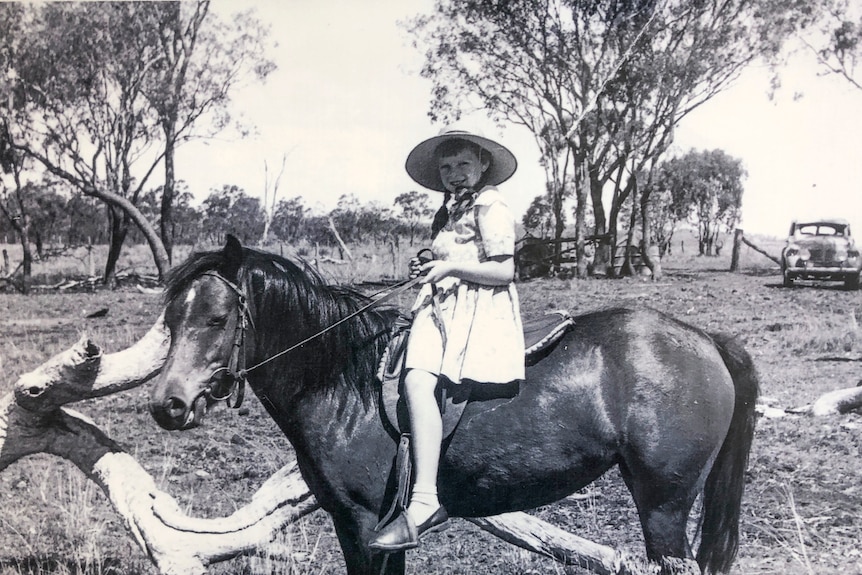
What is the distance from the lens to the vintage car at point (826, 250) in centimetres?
429

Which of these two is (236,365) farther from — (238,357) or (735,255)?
(735,255)

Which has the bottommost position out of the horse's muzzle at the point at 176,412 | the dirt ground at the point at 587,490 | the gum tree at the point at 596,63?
the dirt ground at the point at 587,490

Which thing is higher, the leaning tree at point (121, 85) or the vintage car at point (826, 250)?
the leaning tree at point (121, 85)

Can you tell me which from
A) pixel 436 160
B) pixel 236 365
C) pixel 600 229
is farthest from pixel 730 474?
pixel 600 229

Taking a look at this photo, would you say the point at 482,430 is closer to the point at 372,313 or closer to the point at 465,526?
the point at 372,313

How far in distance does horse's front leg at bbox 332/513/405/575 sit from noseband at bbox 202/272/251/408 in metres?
0.74

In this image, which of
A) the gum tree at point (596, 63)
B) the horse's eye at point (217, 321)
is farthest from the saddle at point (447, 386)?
the gum tree at point (596, 63)

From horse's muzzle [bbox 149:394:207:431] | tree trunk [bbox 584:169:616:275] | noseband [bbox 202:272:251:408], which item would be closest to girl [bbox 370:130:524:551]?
noseband [bbox 202:272:251:408]

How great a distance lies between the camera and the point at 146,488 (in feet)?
11.4

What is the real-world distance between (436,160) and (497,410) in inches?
50.2

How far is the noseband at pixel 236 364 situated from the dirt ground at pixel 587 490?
1594mm

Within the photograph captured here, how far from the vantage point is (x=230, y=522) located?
135 inches

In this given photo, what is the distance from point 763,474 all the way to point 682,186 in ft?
10.2

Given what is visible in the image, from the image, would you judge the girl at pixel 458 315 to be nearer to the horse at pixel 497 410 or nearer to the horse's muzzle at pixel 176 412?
the horse at pixel 497 410
